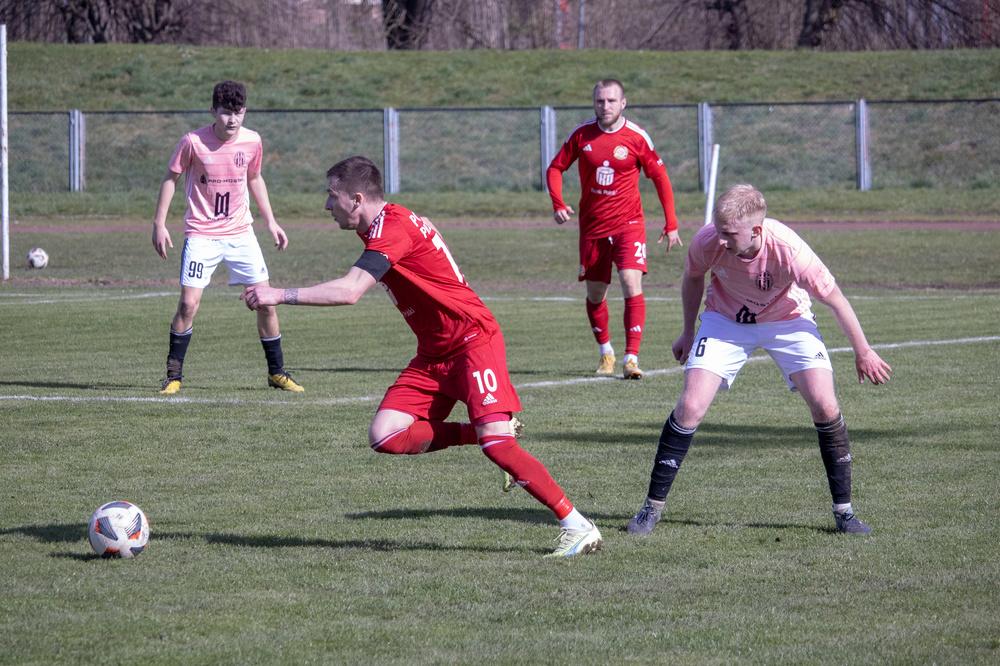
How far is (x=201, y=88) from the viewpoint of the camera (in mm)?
46844

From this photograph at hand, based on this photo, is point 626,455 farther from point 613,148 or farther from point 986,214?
point 986,214

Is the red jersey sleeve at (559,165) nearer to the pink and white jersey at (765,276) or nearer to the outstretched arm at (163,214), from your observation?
the outstretched arm at (163,214)

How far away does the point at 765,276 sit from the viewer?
698 cm

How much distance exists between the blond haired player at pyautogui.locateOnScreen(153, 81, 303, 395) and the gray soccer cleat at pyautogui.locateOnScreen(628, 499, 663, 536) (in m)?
5.38

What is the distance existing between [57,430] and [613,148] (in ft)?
18.0

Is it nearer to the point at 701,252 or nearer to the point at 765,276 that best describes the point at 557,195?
the point at 701,252

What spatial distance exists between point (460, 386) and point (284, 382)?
544 centimetres

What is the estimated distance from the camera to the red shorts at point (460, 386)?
6.78m

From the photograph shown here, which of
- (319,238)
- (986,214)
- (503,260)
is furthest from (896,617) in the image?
(986,214)

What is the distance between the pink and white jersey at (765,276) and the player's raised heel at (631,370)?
540 centimetres

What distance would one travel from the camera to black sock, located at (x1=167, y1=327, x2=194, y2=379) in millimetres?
12086

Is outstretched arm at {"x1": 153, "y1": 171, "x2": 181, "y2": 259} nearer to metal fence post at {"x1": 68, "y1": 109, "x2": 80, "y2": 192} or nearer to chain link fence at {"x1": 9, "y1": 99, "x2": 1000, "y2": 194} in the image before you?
chain link fence at {"x1": 9, "y1": 99, "x2": 1000, "y2": 194}

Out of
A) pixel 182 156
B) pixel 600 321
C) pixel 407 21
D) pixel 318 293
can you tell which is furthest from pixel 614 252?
pixel 407 21

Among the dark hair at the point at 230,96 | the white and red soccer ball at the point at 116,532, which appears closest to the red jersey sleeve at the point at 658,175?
the dark hair at the point at 230,96
